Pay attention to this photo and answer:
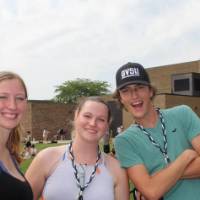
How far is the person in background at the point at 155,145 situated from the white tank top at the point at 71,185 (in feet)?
1.03

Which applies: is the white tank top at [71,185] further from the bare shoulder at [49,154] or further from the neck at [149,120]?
the neck at [149,120]

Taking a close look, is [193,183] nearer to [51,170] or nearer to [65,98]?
[51,170]

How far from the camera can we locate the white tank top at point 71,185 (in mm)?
3596

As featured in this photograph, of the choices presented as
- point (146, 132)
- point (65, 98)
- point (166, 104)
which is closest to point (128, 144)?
point (146, 132)

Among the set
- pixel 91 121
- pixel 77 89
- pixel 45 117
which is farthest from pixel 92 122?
pixel 77 89

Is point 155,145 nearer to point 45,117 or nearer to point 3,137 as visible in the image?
point 3,137

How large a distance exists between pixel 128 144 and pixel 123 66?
0.75m

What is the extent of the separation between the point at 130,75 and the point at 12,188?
1.56 m

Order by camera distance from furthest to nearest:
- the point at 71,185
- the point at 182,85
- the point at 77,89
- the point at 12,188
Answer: the point at 77,89, the point at 182,85, the point at 71,185, the point at 12,188

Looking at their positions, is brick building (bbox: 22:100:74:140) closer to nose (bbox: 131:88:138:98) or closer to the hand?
the hand

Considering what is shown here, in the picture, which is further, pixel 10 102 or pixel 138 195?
pixel 138 195

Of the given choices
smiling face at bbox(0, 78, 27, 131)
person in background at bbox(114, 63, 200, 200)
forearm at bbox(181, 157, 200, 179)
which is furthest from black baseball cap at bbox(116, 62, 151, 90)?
smiling face at bbox(0, 78, 27, 131)

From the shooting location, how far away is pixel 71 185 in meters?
3.62

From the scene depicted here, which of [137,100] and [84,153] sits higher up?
[137,100]
